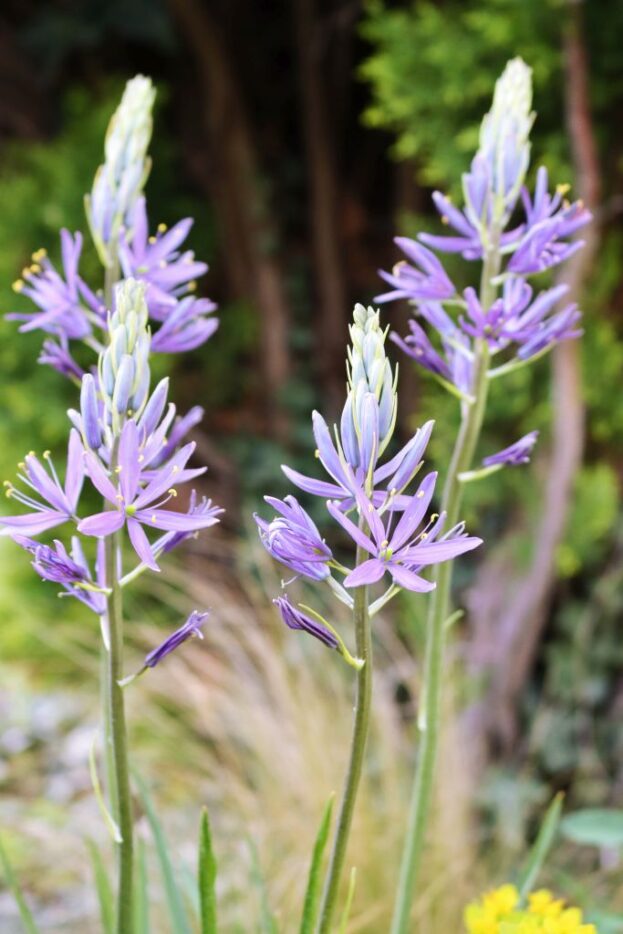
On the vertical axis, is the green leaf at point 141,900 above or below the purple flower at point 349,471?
below

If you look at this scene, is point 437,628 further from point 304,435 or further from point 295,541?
point 304,435

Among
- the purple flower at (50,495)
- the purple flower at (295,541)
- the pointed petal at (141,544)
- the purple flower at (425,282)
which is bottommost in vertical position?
the purple flower at (295,541)

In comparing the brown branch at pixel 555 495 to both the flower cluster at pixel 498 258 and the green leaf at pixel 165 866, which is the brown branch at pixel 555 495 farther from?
the green leaf at pixel 165 866

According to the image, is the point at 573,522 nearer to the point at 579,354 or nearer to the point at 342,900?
the point at 579,354

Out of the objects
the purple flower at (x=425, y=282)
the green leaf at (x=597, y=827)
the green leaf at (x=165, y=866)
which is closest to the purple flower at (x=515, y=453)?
the purple flower at (x=425, y=282)

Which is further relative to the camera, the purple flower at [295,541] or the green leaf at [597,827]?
the green leaf at [597,827]

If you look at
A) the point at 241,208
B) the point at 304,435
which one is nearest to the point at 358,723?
the point at 304,435

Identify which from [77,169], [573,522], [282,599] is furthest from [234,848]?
[77,169]

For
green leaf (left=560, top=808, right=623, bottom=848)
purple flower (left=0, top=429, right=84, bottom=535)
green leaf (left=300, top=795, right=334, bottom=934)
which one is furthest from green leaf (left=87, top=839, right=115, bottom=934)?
green leaf (left=560, top=808, right=623, bottom=848)
